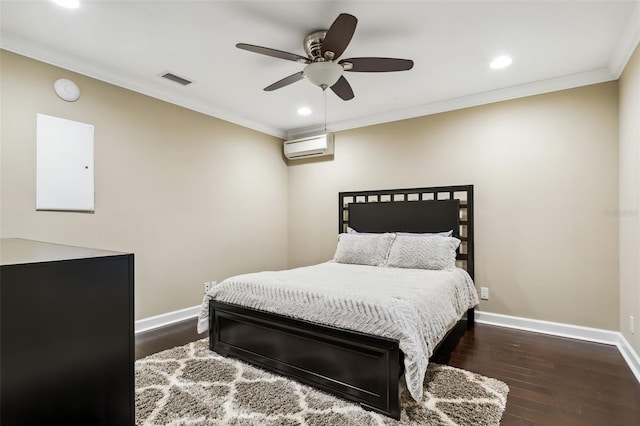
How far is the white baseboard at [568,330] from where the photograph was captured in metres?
2.64

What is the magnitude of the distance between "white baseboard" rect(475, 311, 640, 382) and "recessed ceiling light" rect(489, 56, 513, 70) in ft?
8.33

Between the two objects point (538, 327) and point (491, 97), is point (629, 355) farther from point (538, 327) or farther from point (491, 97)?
point (491, 97)

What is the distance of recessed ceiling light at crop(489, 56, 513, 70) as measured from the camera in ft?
9.26

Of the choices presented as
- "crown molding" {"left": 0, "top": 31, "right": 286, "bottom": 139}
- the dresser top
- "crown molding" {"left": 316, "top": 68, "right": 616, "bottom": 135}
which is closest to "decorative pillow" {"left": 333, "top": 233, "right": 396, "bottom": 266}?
"crown molding" {"left": 316, "top": 68, "right": 616, "bottom": 135}

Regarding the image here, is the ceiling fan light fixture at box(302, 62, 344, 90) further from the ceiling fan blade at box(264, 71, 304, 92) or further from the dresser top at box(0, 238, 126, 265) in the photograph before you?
the dresser top at box(0, 238, 126, 265)

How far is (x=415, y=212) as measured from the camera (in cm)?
394

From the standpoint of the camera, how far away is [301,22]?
91.4 inches

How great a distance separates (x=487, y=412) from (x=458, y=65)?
2752mm

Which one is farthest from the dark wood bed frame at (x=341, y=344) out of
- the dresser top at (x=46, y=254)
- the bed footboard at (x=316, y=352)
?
the dresser top at (x=46, y=254)

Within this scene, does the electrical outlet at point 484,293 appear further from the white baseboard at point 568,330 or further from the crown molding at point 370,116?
the crown molding at point 370,116

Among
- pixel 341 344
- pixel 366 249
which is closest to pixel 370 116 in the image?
pixel 366 249

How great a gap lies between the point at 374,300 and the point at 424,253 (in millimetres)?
1527

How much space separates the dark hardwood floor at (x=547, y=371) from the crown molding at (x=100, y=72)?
247 cm

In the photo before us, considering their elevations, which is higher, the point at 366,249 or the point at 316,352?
the point at 366,249
